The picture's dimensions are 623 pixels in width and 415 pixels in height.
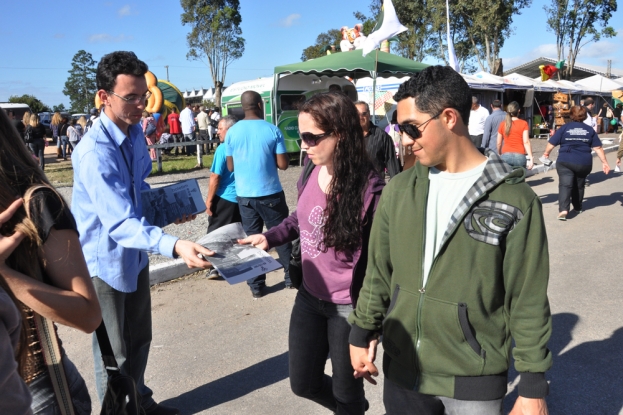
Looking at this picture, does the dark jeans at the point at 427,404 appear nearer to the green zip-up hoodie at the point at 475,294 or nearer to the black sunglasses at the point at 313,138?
the green zip-up hoodie at the point at 475,294

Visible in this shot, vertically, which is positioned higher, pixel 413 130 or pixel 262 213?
pixel 413 130

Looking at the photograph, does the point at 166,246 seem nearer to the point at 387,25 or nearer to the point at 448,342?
the point at 448,342

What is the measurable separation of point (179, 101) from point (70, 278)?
2357 centimetres

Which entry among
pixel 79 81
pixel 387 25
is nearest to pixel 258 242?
pixel 387 25

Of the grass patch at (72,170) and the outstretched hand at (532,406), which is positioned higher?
the outstretched hand at (532,406)

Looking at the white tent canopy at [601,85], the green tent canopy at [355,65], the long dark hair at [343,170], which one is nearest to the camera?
the long dark hair at [343,170]

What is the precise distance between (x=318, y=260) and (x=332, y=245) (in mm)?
137

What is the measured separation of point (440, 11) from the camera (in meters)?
35.7

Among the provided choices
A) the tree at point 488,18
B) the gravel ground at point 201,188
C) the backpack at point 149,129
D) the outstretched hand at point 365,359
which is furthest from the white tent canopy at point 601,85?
the outstretched hand at point 365,359

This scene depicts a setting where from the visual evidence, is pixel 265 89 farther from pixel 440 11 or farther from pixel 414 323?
pixel 440 11

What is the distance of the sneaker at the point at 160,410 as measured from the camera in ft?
10.6

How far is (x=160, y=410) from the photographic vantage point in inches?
129

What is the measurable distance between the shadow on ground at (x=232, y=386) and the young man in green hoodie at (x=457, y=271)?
181cm

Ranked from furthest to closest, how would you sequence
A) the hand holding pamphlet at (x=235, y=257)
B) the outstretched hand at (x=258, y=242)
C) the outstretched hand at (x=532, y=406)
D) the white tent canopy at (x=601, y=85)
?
the white tent canopy at (x=601, y=85) < the outstretched hand at (x=258, y=242) < the hand holding pamphlet at (x=235, y=257) < the outstretched hand at (x=532, y=406)
